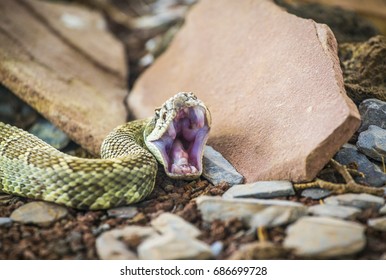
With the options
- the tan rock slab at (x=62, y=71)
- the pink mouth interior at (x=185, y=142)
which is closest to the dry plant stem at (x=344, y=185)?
the pink mouth interior at (x=185, y=142)

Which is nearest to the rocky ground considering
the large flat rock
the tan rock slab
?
the large flat rock

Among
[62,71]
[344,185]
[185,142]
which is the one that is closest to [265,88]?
[185,142]

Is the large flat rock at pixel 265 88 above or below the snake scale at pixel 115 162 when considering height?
above

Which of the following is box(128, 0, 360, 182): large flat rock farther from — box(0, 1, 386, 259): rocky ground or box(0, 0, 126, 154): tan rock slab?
box(0, 0, 126, 154): tan rock slab

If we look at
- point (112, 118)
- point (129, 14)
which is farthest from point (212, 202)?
point (129, 14)

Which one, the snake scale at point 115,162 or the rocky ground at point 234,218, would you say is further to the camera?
the snake scale at point 115,162

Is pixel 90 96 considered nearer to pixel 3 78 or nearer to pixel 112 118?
pixel 112 118

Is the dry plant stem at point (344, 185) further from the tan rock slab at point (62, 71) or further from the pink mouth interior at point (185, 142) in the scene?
the tan rock slab at point (62, 71)
